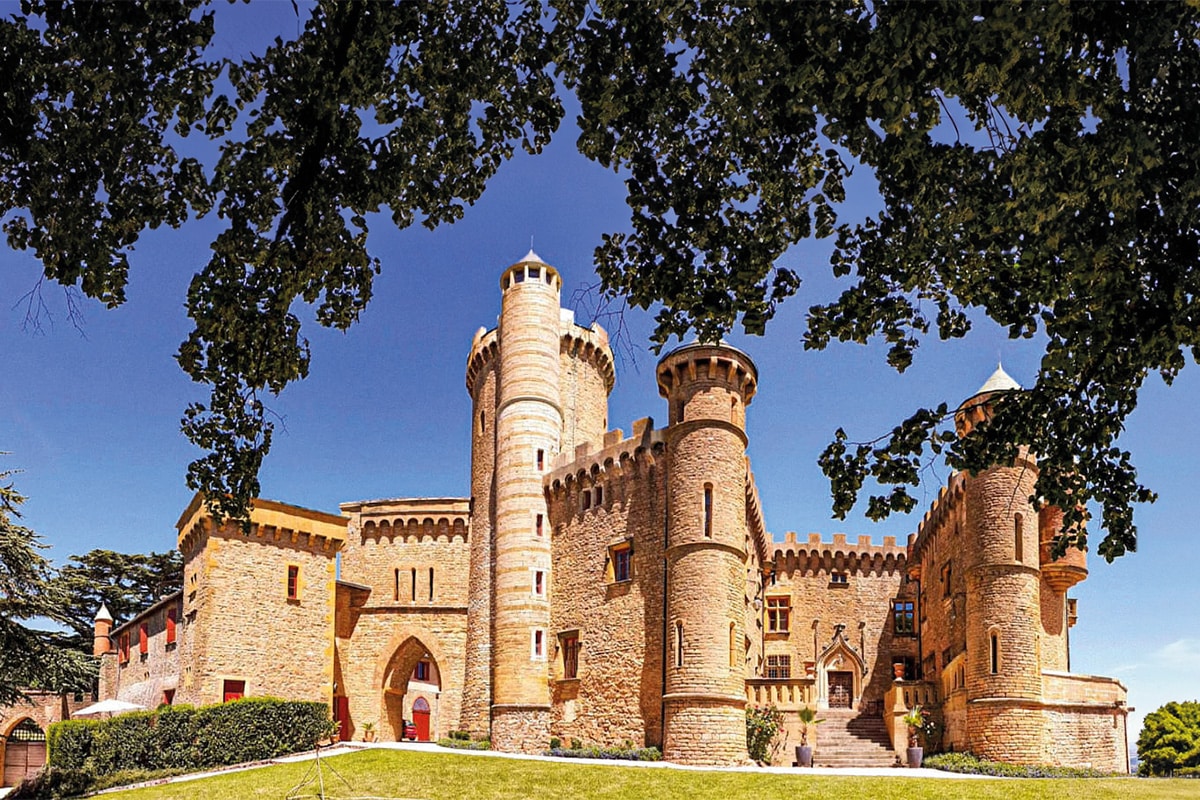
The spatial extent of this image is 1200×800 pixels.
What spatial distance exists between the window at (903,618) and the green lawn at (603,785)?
63.1 ft

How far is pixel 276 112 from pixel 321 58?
592 mm

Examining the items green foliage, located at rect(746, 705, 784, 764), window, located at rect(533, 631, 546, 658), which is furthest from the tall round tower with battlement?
window, located at rect(533, 631, 546, 658)

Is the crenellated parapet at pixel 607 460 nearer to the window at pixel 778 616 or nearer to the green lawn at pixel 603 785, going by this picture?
the green lawn at pixel 603 785

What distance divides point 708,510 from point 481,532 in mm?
12166

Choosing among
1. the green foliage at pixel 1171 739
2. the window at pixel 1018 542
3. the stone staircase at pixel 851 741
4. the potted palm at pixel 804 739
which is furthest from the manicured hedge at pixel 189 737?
the green foliage at pixel 1171 739

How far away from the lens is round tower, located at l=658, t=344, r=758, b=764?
31156 mm

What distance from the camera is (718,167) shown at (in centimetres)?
935

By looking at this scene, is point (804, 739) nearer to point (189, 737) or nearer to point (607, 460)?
point (607, 460)

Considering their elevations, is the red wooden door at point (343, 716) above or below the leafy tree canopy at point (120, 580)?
below

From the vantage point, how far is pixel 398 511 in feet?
147

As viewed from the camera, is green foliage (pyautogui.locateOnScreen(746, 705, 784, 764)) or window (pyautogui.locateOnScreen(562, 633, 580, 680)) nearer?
green foliage (pyautogui.locateOnScreen(746, 705, 784, 764))

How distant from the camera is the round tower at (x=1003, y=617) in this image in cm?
2912

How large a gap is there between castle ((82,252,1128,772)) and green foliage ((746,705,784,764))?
0.81 meters

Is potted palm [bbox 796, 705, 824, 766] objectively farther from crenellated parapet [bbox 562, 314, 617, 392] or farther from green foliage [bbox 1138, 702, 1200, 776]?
green foliage [bbox 1138, 702, 1200, 776]
